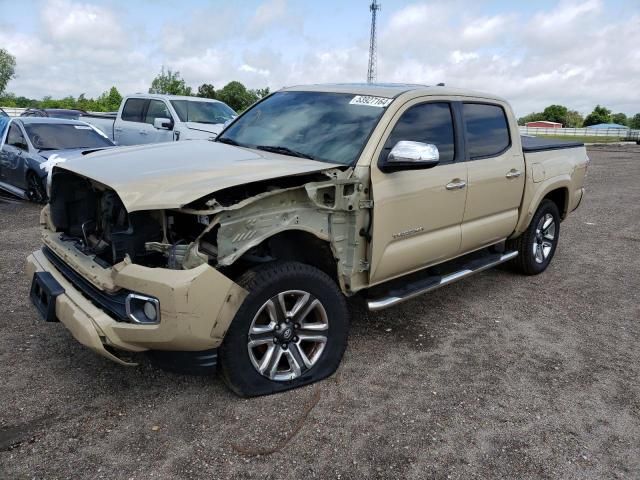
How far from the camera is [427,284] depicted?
4.16 meters

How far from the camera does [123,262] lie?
2.88m

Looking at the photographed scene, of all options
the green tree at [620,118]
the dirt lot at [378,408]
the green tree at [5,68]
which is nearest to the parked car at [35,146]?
the dirt lot at [378,408]

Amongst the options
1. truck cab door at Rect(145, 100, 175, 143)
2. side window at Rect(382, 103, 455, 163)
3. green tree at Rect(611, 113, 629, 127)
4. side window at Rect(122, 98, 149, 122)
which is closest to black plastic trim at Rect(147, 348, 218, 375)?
side window at Rect(382, 103, 455, 163)

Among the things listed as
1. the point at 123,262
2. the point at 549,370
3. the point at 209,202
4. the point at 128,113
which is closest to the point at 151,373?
the point at 123,262

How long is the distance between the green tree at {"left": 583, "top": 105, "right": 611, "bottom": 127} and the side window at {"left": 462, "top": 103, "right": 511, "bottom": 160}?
129 meters

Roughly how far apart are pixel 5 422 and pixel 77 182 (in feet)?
5.28

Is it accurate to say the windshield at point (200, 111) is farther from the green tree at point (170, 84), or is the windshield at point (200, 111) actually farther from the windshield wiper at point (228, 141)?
the green tree at point (170, 84)

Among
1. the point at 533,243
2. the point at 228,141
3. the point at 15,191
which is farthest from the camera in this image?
the point at 15,191

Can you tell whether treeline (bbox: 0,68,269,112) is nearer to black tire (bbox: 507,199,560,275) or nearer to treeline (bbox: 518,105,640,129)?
black tire (bbox: 507,199,560,275)

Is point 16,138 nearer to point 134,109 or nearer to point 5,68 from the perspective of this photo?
point 134,109

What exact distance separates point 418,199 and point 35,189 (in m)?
7.46

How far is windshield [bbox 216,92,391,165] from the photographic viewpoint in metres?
3.69

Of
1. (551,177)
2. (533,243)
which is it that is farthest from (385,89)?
(533,243)

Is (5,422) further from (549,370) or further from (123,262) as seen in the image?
(549,370)
